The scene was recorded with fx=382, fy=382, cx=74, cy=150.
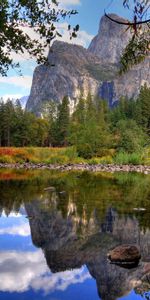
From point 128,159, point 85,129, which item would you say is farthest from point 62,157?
point 85,129

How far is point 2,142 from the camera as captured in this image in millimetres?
91250

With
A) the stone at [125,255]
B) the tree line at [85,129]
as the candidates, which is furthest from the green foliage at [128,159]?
the stone at [125,255]

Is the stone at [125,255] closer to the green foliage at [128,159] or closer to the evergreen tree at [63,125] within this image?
the green foliage at [128,159]

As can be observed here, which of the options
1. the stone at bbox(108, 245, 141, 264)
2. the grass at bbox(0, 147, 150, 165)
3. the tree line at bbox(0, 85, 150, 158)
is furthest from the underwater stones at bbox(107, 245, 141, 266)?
the tree line at bbox(0, 85, 150, 158)

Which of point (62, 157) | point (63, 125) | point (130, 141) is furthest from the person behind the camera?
point (63, 125)

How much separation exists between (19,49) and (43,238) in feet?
20.4

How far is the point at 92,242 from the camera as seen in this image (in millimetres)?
11852

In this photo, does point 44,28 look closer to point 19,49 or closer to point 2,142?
point 19,49

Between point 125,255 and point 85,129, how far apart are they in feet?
175

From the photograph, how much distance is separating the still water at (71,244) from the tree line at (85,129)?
123ft

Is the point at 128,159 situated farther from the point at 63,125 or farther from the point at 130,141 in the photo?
the point at 63,125

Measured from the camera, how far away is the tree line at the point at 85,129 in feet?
194

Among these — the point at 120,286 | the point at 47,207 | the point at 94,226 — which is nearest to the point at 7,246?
the point at 94,226

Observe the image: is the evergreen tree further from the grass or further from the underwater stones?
the underwater stones
